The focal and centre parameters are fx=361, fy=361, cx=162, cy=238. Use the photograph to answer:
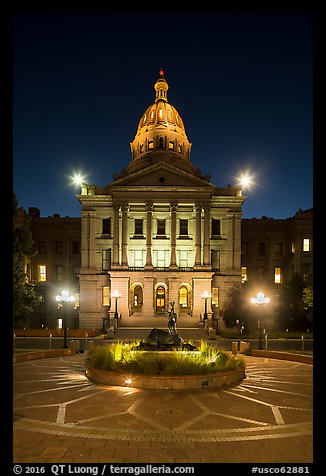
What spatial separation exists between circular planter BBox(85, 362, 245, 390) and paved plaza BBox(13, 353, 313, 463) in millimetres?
320

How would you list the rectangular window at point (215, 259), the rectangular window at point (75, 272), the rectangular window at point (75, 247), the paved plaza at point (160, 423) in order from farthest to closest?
the rectangular window at point (75, 247) → the rectangular window at point (75, 272) → the rectangular window at point (215, 259) → the paved plaza at point (160, 423)

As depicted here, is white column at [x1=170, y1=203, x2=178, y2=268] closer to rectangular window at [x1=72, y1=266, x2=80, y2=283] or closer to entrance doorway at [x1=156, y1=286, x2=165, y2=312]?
entrance doorway at [x1=156, y1=286, x2=165, y2=312]

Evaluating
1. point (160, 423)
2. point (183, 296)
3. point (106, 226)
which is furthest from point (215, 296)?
point (160, 423)

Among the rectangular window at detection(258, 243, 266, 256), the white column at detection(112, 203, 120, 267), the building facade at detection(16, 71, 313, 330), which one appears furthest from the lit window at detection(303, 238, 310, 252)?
the white column at detection(112, 203, 120, 267)

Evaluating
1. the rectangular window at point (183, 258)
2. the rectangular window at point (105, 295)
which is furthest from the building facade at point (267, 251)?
the rectangular window at point (105, 295)

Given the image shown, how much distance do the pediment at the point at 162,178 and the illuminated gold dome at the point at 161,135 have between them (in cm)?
1511

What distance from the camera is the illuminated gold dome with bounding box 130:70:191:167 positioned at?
6825 cm

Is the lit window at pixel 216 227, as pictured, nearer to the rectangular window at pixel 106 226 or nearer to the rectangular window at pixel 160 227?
the rectangular window at pixel 160 227

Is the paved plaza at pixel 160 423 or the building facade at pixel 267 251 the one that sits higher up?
the building facade at pixel 267 251

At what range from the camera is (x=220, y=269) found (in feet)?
171

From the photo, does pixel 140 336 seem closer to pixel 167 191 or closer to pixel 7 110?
pixel 167 191

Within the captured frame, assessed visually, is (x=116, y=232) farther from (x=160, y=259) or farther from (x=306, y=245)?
(x=306, y=245)

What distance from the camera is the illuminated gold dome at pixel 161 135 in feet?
224
